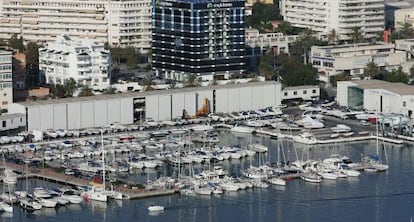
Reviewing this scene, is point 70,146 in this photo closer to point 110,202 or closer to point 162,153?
point 162,153

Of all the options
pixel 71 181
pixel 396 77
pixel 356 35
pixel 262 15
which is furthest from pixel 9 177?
pixel 262 15

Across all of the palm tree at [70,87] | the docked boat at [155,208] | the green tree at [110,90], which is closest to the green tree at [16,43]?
the palm tree at [70,87]

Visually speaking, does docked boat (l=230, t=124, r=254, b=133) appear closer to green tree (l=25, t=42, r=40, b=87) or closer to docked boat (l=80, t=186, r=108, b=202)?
green tree (l=25, t=42, r=40, b=87)

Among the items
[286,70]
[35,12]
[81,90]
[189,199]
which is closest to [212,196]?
[189,199]

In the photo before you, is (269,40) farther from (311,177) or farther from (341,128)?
(311,177)

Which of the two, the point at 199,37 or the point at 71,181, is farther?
the point at 199,37
